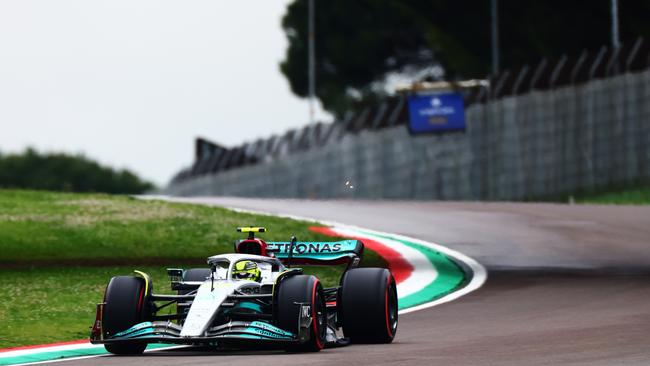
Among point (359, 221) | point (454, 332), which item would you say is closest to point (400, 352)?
point (454, 332)

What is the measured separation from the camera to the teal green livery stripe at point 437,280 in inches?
787

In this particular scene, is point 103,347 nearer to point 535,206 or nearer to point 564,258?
point 564,258

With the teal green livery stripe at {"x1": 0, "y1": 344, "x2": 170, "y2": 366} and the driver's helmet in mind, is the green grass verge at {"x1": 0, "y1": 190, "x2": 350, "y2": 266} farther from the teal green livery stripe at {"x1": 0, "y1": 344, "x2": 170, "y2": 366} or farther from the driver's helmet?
Answer: the driver's helmet

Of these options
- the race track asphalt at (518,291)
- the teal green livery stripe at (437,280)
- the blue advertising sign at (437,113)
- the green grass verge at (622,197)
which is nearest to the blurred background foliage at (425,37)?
the blue advertising sign at (437,113)

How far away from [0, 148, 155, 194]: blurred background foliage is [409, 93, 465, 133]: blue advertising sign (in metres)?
67.8

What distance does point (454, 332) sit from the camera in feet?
51.8

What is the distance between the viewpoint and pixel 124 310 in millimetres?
14305

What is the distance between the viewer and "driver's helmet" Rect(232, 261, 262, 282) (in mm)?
14572

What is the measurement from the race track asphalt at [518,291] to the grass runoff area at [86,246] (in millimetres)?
2751

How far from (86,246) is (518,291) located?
8.59 meters

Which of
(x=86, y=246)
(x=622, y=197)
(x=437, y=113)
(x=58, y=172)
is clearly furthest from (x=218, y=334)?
(x=58, y=172)

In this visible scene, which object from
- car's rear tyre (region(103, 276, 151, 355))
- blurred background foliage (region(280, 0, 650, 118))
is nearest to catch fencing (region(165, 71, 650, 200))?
blurred background foliage (region(280, 0, 650, 118))

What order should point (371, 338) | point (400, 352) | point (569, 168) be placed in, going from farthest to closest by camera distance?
point (569, 168) → point (371, 338) → point (400, 352)

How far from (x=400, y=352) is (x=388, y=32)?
6962cm
